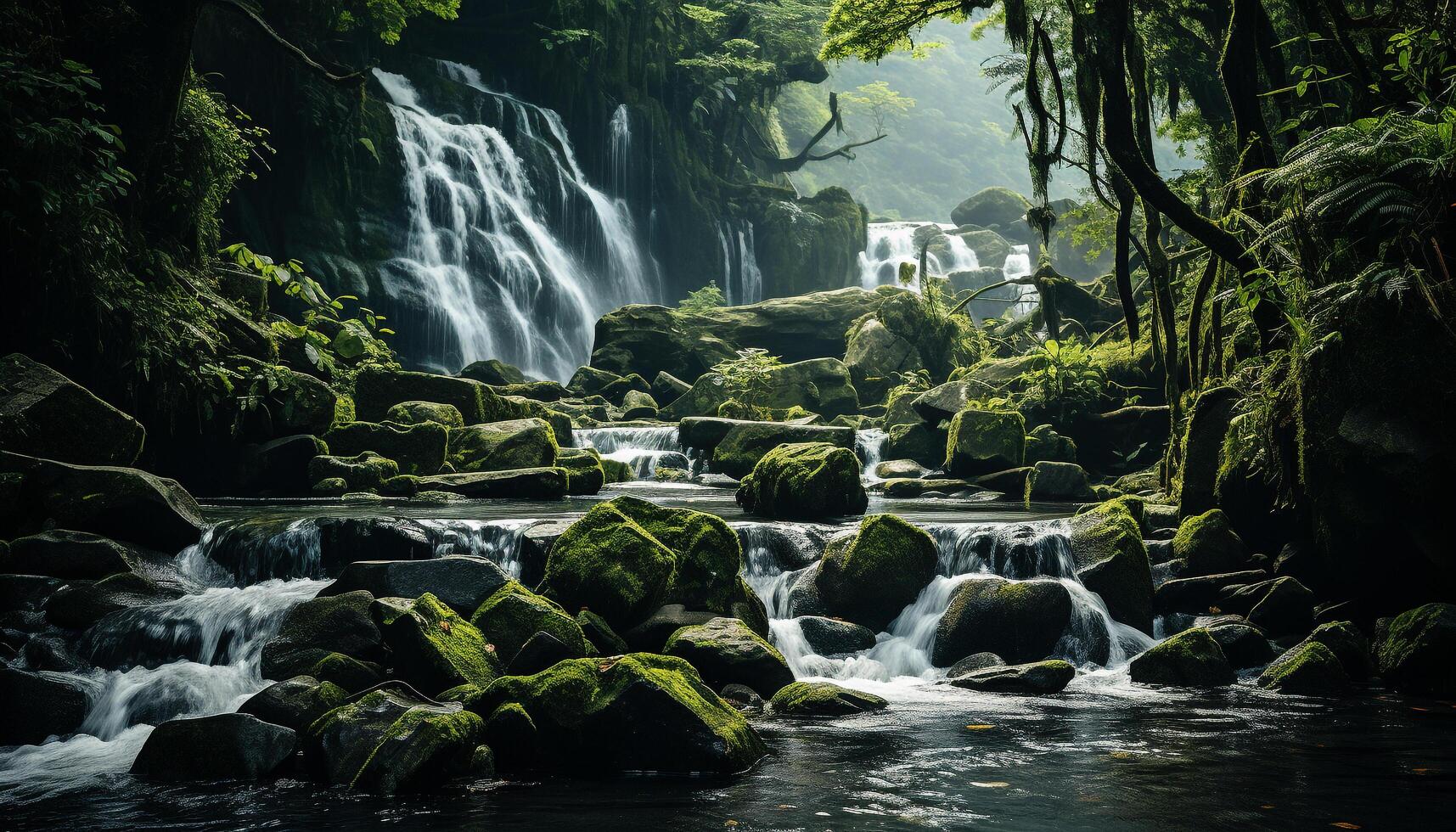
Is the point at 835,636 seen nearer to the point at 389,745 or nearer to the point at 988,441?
the point at 389,745

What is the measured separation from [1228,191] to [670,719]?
762 cm

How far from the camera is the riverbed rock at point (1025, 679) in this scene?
7.41m

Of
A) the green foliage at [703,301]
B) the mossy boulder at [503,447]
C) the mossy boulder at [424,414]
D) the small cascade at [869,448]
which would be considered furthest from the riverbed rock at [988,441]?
the green foliage at [703,301]

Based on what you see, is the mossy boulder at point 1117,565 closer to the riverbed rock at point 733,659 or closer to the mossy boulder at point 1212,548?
the mossy boulder at point 1212,548

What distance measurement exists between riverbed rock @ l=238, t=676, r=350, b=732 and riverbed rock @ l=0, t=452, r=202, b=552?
3563 millimetres

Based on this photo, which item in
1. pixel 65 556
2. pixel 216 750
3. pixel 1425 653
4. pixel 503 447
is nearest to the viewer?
pixel 216 750

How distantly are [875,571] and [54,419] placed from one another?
757cm

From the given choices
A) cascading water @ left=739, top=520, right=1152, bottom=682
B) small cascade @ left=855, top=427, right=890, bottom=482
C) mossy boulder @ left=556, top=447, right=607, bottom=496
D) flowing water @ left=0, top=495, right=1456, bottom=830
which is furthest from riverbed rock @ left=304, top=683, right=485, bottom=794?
small cascade @ left=855, top=427, right=890, bottom=482

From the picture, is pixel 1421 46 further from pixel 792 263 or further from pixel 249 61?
pixel 792 263

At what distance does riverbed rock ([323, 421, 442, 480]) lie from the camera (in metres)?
14.3

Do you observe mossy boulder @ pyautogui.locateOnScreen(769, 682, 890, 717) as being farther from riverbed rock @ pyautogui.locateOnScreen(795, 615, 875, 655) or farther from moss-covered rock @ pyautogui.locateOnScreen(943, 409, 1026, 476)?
moss-covered rock @ pyautogui.locateOnScreen(943, 409, 1026, 476)

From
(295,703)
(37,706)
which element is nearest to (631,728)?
(295,703)

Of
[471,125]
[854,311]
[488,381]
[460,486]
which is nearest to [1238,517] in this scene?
[460,486]

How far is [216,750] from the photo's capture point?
534 cm
